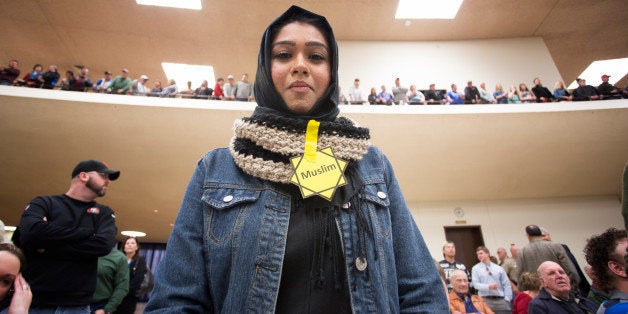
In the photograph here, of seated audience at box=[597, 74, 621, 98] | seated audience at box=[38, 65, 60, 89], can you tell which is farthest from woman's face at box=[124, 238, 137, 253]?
seated audience at box=[597, 74, 621, 98]

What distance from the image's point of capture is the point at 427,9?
10.1 metres

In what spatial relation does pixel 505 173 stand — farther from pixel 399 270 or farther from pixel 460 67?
pixel 399 270

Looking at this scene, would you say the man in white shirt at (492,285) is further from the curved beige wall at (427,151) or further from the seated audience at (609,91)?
the seated audience at (609,91)

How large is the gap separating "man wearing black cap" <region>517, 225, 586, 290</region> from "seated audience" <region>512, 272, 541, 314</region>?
0.55 ft

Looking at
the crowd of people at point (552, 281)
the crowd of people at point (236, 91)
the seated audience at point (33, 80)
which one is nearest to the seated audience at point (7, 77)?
the crowd of people at point (236, 91)

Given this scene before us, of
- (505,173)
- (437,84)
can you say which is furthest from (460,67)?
(505,173)

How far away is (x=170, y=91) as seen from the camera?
26.6 feet

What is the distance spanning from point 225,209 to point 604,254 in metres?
2.92

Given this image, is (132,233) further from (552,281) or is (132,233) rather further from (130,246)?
(552,281)

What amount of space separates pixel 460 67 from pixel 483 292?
315 inches

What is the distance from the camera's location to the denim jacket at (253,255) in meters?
0.84

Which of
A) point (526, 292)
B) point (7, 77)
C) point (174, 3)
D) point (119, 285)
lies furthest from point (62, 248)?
point (174, 3)

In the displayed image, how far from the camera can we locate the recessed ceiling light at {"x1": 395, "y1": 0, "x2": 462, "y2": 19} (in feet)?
32.6

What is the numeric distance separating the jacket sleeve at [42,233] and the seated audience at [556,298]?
3.44 meters
